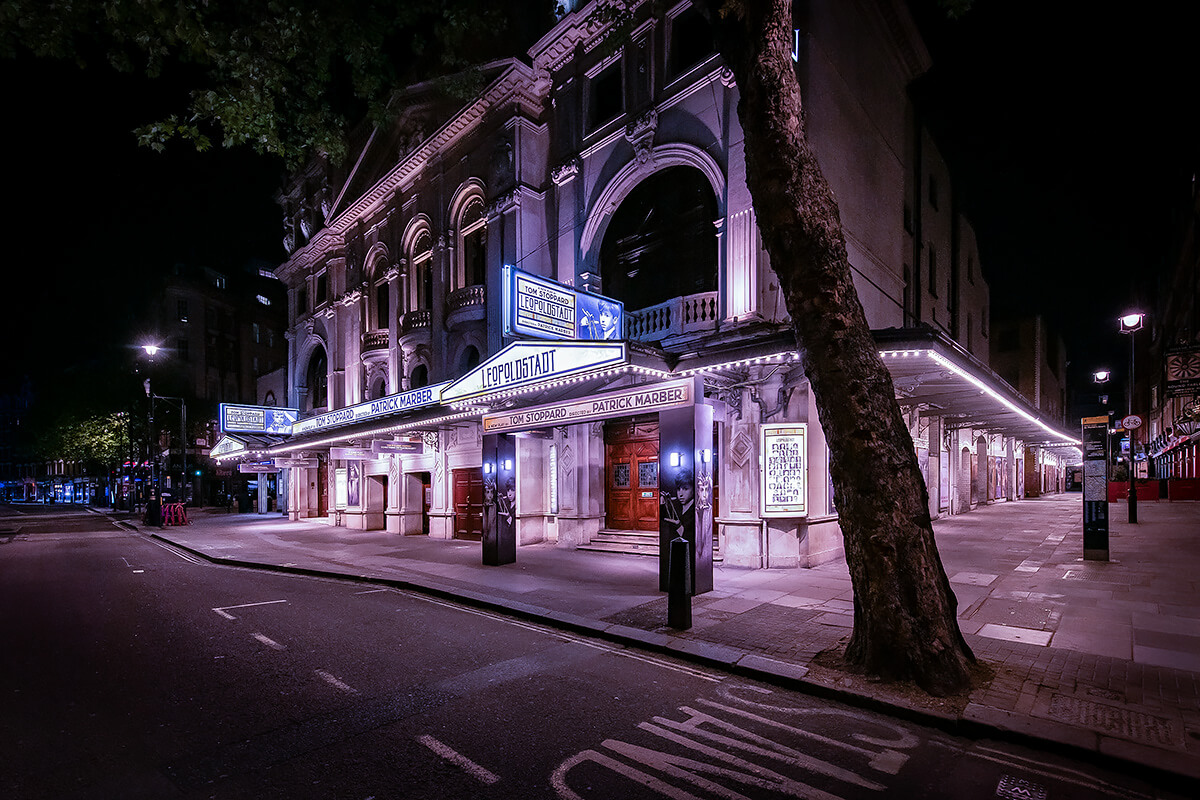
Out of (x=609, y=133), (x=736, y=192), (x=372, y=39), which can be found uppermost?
(x=609, y=133)

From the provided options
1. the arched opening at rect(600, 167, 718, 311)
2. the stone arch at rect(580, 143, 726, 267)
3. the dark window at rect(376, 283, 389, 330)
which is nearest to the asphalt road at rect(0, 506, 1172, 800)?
the arched opening at rect(600, 167, 718, 311)

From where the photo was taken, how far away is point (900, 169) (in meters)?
17.8

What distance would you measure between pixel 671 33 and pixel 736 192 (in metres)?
5.02


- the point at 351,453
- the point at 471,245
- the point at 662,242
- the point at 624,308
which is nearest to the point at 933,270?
the point at 662,242

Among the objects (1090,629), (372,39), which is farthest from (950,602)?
(372,39)

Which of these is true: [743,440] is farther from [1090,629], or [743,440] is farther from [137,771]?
[137,771]

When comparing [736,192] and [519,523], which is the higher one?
[736,192]

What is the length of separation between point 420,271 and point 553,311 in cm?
1145

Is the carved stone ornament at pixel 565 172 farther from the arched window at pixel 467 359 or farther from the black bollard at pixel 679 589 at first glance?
the black bollard at pixel 679 589

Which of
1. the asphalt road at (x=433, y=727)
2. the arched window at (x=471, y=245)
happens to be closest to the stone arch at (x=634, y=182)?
the arched window at (x=471, y=245)

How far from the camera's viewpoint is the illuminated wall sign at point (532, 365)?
1031 centimetres

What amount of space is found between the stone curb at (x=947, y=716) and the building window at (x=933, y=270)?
19.0 m

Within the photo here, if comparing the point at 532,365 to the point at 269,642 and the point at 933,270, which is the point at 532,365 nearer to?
the point at 269,642

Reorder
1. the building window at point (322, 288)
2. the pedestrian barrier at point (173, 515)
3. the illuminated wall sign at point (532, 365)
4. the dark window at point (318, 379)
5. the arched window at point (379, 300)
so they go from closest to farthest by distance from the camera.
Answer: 1. the illuminated wall sign at point (532, 365)
2. the arched window at point (379, 300)
3. the pedestrian barrier at point (173, 515)
4. the building window at point (322, 288)
5. the dark window at point (318, 379)
